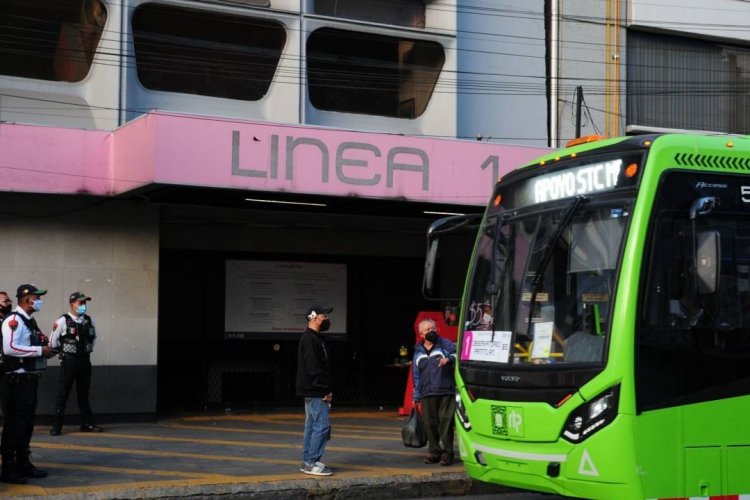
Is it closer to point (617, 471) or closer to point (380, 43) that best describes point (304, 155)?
point (380, 43)

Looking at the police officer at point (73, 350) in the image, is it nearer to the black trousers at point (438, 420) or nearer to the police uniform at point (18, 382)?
the police uniform at point (18, 382)

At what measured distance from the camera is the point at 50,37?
49.8 ft

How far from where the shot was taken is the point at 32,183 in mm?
14258

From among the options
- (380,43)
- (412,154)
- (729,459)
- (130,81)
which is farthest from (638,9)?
(729,459)

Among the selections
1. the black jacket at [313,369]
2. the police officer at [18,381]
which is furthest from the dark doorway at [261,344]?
the black jacket at [313,369]

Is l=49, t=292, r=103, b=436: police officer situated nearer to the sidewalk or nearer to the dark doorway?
the sidewalk

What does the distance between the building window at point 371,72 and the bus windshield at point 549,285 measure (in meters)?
8.79

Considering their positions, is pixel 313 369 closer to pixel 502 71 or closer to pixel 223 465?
pixel 223 465

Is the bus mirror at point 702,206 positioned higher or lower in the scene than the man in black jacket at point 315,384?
higher

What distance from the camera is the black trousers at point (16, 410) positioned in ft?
32.7

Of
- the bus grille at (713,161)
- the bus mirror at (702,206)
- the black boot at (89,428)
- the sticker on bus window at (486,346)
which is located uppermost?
the bus grille at (713,161)

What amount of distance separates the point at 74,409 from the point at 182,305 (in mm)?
3011

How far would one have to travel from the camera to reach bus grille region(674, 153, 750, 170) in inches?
309

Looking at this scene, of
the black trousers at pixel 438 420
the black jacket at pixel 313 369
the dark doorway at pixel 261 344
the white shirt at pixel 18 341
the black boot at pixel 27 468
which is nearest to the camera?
the white shirt at pixel 18 341
